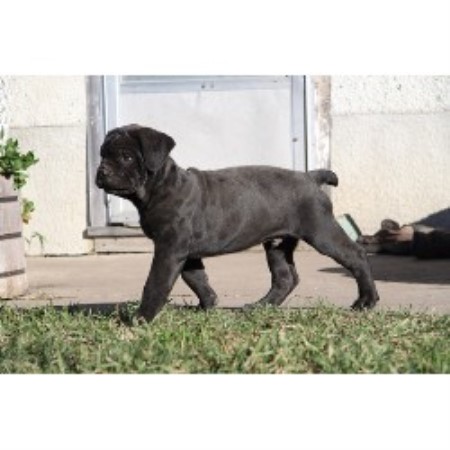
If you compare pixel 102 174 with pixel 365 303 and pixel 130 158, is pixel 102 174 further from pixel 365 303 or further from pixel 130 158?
pixel 365 303

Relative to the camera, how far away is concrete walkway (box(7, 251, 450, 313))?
7.09 metres

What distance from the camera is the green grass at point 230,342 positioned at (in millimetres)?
4625

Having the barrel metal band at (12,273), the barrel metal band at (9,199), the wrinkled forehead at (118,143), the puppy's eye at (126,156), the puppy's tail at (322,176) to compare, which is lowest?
the barrel metal band at (12,273)

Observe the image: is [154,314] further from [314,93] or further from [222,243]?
[314,93]

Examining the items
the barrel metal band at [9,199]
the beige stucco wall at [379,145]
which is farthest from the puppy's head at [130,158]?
the beige stucco wall at [379,145]

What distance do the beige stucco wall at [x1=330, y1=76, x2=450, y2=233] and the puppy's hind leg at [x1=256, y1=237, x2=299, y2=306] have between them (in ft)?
12.5

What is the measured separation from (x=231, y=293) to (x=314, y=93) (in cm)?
334

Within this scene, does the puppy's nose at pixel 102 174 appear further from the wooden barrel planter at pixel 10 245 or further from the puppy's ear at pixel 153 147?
the wooden barrel planter at pixel 10 245

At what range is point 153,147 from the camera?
5.68m

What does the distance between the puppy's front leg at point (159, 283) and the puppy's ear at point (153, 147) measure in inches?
18.1

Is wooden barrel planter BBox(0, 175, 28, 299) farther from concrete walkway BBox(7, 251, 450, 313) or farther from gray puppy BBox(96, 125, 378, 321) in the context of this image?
gray puppy BBox(96, 125, 378, 321)

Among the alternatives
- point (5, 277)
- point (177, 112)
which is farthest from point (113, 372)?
point (177, 112)

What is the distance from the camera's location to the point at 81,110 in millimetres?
10492

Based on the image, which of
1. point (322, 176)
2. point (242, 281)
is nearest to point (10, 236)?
point (242, 281)
